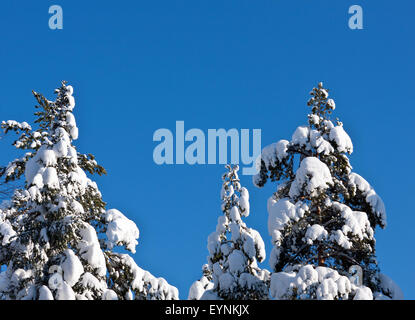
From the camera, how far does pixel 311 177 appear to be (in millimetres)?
20078

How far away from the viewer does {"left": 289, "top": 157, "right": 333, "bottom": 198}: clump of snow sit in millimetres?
20031

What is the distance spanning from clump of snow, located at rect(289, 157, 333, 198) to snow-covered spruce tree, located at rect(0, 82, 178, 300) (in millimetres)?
5338

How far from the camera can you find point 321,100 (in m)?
22.6

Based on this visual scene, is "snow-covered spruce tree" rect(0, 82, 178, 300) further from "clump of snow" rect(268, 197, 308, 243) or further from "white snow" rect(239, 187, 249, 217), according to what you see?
"white snow" rect(239, 187, 249, 217)

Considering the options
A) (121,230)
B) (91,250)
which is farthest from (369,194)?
(91,250)

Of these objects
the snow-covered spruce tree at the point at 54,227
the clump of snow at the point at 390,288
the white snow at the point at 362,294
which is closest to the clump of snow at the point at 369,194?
the clump of snow at the point at 390,288

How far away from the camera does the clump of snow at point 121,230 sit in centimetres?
1953

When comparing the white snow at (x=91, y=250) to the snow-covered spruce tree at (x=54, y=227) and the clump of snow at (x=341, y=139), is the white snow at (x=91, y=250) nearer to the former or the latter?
the snow-covered spruce tree at (x=54, y=227)

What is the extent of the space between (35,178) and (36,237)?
1.67 meters

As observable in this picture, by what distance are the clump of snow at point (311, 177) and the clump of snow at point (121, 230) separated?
5283 millimetres

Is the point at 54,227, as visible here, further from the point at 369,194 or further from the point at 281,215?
the point at 369,194
